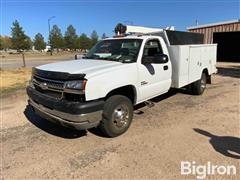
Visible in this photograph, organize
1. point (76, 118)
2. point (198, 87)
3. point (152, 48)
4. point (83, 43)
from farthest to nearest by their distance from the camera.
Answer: point (83, 43) → point (198, 87) → point (152, 48) → point (76, 118)

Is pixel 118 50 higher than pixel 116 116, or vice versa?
pixel 118 50

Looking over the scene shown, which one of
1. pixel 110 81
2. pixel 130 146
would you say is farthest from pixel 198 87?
pixel 110 81

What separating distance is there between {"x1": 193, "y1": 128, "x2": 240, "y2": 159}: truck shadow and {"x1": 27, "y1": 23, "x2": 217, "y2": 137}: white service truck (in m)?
1.59

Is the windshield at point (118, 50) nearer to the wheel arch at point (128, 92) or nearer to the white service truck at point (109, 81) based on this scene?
→ the white service truck at point (109, 81)

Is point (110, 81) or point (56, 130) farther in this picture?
point (56, 130)

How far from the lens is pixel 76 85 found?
386 cm

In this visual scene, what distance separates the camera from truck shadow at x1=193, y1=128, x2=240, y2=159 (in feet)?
13.0

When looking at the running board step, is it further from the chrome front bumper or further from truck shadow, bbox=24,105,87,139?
the chrome front bumper

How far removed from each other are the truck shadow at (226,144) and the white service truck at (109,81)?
5.23ft

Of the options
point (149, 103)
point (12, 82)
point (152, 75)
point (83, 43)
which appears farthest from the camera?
point (83, 43)

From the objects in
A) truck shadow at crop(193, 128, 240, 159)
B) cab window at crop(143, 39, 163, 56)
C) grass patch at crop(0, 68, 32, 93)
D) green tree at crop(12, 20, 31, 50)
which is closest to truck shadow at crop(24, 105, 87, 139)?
cab window at crop(143, 39, 163, 56)

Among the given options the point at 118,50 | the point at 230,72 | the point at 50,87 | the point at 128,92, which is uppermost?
the point at 118,50

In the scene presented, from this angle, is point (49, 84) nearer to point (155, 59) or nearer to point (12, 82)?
point (155, 59)

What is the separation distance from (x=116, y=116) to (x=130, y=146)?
624 mm
